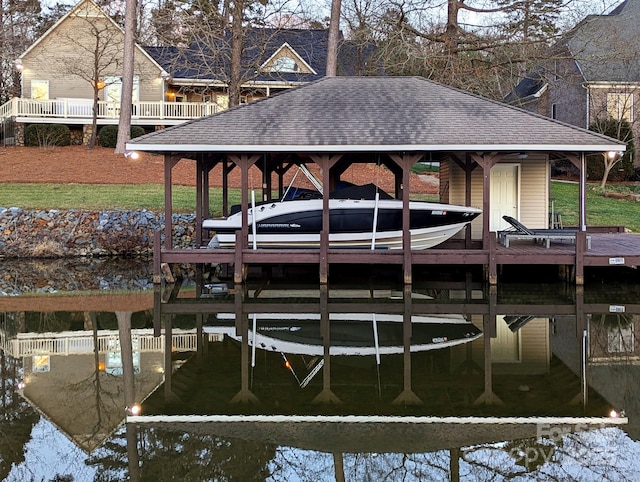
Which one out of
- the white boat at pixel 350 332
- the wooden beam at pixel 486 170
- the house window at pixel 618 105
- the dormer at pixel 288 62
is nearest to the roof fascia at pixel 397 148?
the wooden beam at pixel 486 170

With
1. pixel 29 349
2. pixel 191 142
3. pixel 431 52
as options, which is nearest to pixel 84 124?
pixel 431 52

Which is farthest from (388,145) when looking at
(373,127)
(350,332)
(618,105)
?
(618,105)

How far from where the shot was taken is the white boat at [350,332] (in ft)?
30.6

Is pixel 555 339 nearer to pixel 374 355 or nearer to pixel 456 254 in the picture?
pixel 374 355

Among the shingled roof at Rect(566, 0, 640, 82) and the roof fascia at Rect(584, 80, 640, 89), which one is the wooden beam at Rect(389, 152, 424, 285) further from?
the roof fascia at Rect(584, 80, 640, 89)

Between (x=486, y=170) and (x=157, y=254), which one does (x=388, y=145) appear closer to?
(x=486, y=170)

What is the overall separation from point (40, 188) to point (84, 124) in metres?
9.10

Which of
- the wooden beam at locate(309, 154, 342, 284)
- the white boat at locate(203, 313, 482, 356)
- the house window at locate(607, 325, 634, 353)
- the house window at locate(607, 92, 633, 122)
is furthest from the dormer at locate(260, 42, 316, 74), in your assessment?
the house window at locate(607, 325, 634, 353)

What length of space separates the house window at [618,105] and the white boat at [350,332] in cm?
2419

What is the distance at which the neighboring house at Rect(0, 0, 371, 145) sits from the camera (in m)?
31.1

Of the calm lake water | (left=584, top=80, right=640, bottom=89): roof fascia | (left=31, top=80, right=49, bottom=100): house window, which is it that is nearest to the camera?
the calm lake water

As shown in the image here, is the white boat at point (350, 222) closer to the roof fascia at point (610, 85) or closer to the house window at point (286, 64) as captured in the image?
the roof fascia at point (610, 85)

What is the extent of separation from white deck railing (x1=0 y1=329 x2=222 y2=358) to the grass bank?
11187mm

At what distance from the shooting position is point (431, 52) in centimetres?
2339
